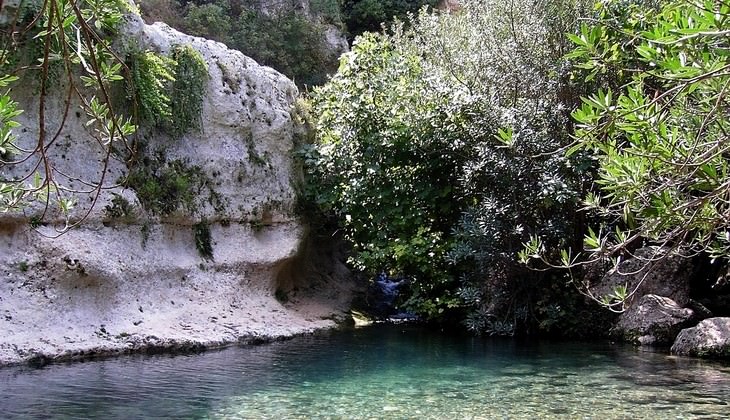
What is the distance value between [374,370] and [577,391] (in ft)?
9.21

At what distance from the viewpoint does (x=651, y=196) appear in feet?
15.0

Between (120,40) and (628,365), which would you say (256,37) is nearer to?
(120,40)

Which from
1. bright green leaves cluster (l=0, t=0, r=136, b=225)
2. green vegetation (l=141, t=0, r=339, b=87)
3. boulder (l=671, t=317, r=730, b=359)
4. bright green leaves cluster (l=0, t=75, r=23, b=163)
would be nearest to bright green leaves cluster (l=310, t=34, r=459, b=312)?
boulder (l=671, t=317, r=730, b=359)

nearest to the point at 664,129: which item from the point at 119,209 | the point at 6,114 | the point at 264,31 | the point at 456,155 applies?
the point at 6,114

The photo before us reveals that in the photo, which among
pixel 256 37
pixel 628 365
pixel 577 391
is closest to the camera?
pixel 577 391

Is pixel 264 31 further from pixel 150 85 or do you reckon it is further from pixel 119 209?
pixel 119 209

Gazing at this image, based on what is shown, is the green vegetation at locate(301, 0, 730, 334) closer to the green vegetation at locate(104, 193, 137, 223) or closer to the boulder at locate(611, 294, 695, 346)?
the boulder at locate(611, 294, 695, 346)

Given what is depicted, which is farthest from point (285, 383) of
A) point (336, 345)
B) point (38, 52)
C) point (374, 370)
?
point (38, 52)

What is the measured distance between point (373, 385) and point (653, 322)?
6.68 meters

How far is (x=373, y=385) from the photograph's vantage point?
28.6 ft

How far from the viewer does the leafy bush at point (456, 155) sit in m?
Result: 13.5

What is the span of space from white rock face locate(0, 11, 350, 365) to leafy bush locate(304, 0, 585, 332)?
1354 millimetres

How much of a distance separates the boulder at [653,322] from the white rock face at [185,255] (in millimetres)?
5974

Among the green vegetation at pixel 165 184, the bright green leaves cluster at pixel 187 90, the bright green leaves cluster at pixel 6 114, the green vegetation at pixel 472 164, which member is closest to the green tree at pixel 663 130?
the bright green leaves cluster at pixel 6 114
